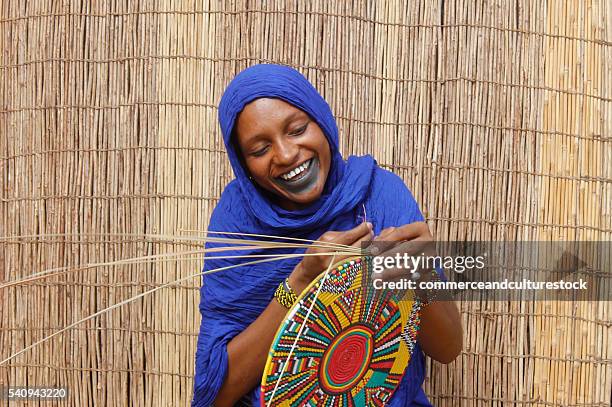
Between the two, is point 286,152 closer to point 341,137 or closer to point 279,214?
point 279,214

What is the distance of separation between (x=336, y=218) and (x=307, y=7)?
98cm

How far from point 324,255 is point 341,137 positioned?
3.20ft

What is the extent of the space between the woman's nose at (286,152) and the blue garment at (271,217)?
80mm

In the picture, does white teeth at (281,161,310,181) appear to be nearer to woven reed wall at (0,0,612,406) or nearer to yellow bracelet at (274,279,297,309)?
yellow bracelet at (274,279,297,309)

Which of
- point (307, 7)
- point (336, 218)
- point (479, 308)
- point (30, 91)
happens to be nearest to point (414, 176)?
point (479, 308)

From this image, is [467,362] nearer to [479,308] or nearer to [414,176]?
[479,308]

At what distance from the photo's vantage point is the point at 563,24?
2432mm

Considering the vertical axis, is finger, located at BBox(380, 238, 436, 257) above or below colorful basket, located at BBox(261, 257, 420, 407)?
above

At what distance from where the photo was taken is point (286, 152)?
5.30ft

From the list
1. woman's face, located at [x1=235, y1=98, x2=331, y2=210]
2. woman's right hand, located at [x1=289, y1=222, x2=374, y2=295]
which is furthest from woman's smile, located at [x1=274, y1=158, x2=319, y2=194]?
woman's right hand, located at [x1=289, y1=222, x2=374, y2=295]

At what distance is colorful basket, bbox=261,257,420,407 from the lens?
5.08 ft

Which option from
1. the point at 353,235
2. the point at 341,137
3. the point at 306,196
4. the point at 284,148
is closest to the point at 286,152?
the point at 284,148

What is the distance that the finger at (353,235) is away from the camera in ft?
5.14

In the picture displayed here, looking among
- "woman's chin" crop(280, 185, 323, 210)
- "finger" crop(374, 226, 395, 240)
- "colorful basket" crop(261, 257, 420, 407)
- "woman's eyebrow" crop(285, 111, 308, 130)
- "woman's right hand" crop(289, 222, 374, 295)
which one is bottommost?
"colorful basket" crop(261, 257, 420, 407)
